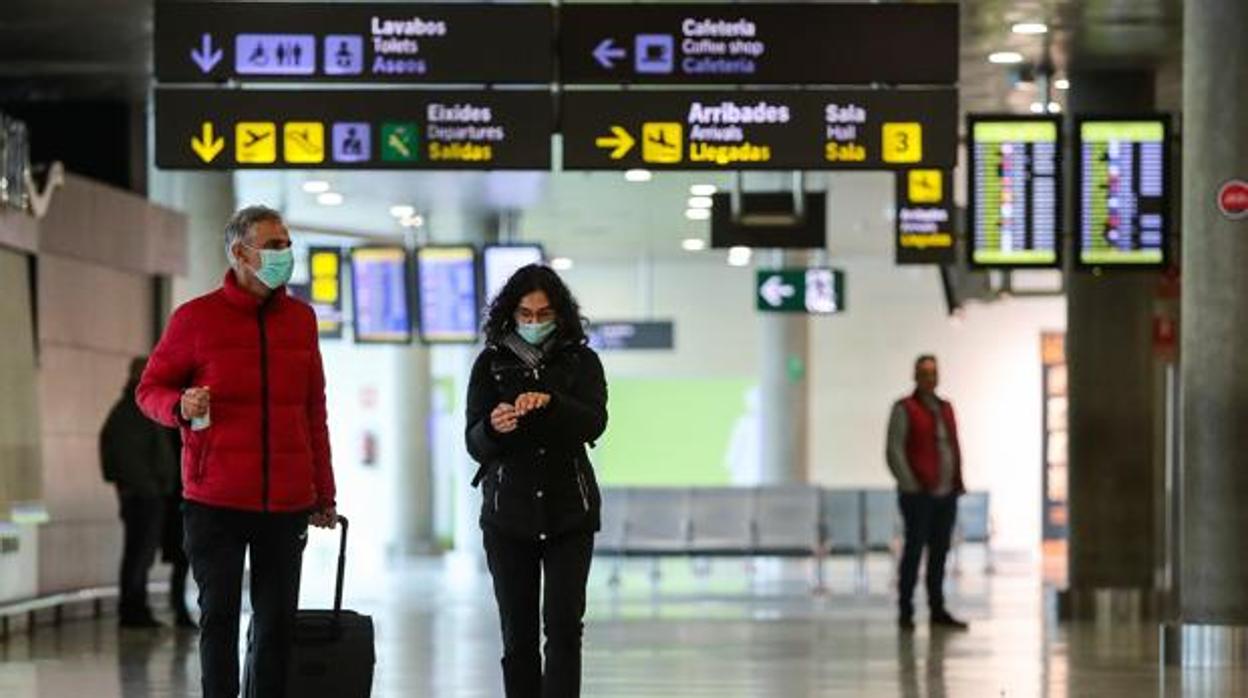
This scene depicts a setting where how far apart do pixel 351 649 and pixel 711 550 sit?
18.1 meters

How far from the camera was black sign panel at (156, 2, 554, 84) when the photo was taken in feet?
48.3

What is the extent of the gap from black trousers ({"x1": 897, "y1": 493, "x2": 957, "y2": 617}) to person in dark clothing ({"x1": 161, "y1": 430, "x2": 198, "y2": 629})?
4.87 metres

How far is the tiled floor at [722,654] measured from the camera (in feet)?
41.4

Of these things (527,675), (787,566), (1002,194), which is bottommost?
(787,566)

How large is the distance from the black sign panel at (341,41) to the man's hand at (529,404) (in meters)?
6.61

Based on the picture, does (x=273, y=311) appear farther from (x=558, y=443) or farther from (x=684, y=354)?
(x=684, y=354)

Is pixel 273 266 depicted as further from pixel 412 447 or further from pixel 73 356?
pixel 412 447

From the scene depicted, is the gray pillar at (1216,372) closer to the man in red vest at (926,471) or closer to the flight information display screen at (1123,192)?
the flight information display screen at (1123,192)

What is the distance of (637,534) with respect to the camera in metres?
26.8

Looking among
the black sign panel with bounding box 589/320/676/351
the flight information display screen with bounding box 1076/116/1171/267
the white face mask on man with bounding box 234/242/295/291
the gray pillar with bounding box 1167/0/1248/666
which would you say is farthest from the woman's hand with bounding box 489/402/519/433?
the black sign panel with bounding box 589/320/676/351

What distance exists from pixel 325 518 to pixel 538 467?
27.5 inches

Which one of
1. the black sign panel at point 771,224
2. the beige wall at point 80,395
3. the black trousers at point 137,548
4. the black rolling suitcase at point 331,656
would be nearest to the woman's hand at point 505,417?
the black rolling suitcase at point 331,656

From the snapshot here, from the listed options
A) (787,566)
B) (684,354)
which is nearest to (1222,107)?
(787,566)

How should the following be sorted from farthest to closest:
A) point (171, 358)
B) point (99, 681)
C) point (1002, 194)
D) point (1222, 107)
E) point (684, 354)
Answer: point (684, 354)
point (1002, 194)
point (1222, 107)
point (99, 681)
point (171, 358)
